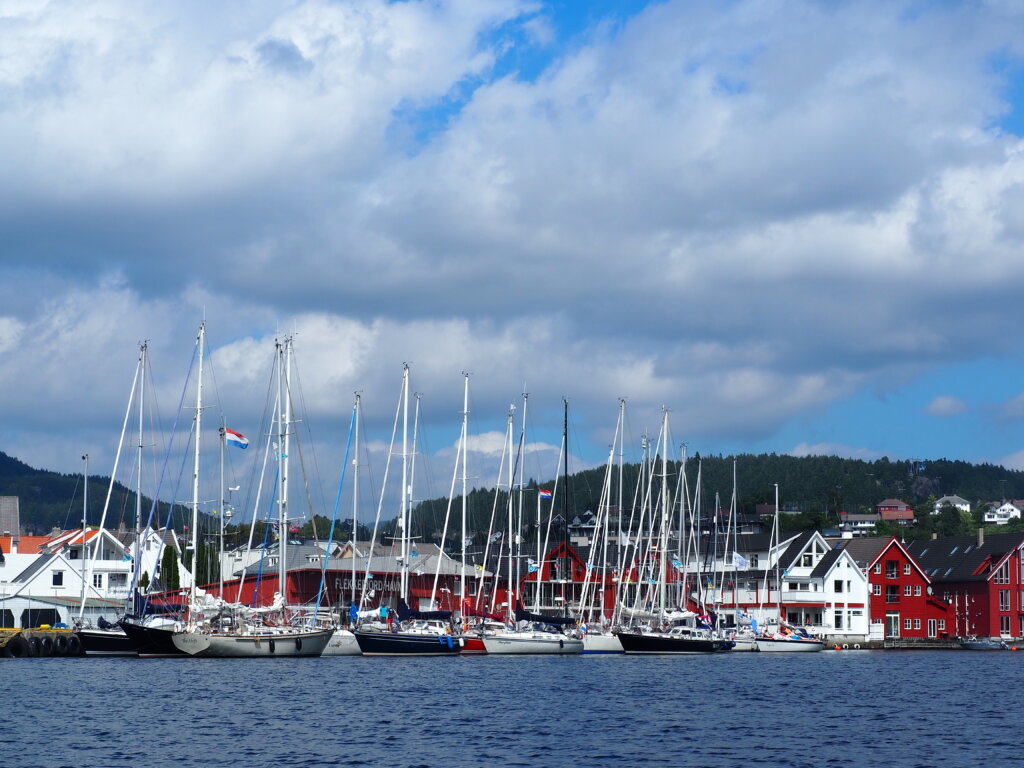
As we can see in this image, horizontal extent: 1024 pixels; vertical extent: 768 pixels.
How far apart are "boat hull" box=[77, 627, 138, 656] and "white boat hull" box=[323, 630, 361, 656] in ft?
40.8

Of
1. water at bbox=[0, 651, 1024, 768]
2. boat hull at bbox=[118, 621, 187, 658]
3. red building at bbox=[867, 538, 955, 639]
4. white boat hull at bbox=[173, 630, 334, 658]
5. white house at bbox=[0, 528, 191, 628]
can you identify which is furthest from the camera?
red building at bbox=[867, 538, 955, 639]

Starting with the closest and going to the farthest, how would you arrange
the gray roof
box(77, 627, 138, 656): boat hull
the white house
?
box(77, 627, 138, 656): boat hull < the white house < the gray roof

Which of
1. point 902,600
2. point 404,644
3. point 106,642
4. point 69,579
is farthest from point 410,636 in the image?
point 902,600

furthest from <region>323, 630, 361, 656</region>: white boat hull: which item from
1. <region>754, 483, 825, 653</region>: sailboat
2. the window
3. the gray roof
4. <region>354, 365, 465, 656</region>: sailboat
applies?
the window

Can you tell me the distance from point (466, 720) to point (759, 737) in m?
10.7

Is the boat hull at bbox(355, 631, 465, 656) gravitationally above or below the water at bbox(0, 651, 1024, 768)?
above

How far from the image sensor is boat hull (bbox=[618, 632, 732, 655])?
8794cm

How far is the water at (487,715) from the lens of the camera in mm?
39094

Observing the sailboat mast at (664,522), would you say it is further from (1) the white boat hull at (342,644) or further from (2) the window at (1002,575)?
(2) the window at (1002,575)

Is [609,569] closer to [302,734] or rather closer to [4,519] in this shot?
[4,519]

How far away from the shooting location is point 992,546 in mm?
128375

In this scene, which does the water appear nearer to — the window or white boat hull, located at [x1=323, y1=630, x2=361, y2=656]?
white boat hull, located at [x1=323, y1=630, x2=361, y2=656]

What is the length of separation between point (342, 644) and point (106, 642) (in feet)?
48.6

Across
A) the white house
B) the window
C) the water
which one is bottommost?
the water
